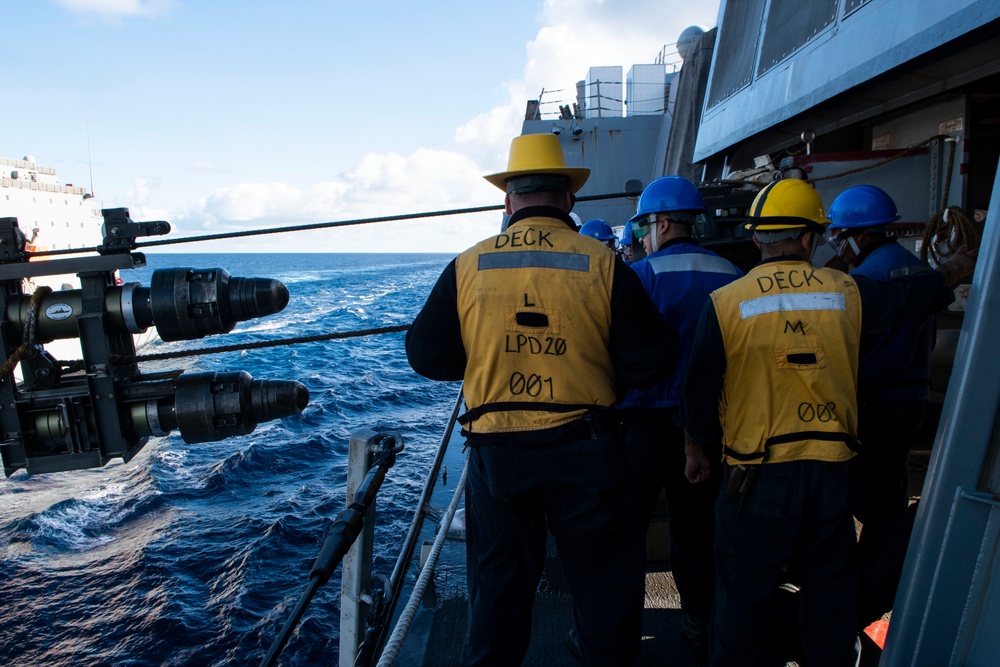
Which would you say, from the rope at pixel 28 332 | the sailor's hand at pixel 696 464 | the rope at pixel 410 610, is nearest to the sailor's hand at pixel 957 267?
the sailor's hand at pixel 696 464

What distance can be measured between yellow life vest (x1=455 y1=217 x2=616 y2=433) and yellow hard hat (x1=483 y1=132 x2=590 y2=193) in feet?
0.76

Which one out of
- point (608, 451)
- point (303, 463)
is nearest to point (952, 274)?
point (608, 451)

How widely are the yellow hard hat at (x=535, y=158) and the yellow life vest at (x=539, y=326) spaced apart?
232 millimetres

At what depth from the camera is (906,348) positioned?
255cm

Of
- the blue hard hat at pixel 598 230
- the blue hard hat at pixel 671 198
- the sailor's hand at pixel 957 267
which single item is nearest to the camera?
the sailor's hand at pixel 957 267

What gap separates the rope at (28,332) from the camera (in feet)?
9.05

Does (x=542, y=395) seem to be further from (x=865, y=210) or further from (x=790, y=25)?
(x=790, y=25)

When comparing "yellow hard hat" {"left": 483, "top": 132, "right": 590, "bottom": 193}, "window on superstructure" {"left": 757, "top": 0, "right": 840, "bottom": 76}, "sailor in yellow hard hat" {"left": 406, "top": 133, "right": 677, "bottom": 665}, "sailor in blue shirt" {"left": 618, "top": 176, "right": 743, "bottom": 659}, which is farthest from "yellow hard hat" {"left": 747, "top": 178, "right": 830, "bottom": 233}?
"window on superstructure" {"left": 757, "top": 0, "right": 840, "bottom": 76}

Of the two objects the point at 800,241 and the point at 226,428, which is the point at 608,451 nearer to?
the point at 800,241

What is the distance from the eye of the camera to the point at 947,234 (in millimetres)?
3648

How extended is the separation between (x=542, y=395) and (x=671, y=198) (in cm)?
133

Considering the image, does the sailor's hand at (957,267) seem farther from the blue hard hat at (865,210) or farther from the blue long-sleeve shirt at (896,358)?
the blue hard hat at (865,210)

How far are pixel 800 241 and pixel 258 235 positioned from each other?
103 inches

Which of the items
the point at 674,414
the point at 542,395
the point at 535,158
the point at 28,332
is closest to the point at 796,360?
the point at 674,414
